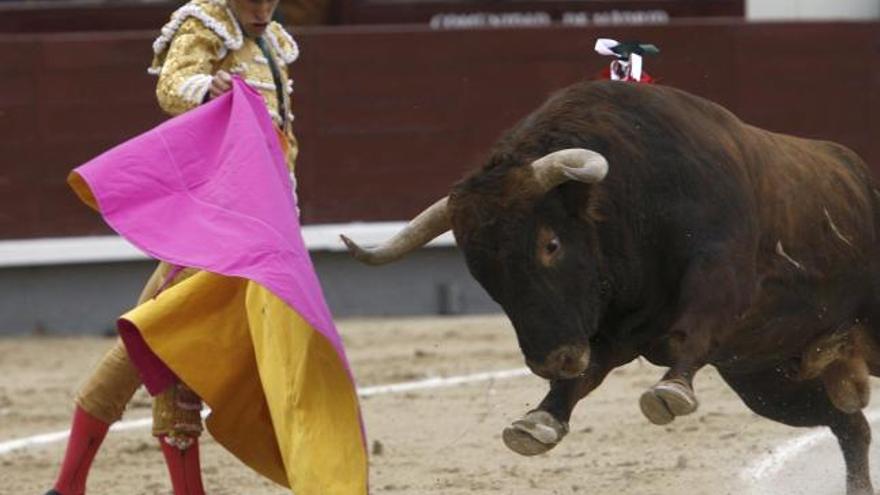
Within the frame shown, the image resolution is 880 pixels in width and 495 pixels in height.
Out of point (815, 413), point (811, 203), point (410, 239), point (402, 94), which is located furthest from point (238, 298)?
point (402, 94)

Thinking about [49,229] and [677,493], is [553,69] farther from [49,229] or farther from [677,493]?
[677,493]

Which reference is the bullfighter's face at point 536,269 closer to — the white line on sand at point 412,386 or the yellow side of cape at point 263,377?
the yellow side of cape at point 263,377

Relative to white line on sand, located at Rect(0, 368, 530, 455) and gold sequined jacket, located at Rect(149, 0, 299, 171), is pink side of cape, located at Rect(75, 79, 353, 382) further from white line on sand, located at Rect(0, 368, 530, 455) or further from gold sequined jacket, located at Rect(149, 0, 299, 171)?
white line on sand, located at Rect(0, 368, 530, 455)

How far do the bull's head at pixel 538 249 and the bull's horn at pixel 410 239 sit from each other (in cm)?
12

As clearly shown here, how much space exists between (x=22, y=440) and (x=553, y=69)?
3.70m

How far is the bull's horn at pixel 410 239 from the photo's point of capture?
14.3 feet

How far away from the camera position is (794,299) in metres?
4.79

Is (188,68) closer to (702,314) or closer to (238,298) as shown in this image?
(238,298)

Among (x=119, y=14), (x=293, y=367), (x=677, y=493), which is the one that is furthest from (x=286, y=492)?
(x=119, y=14)

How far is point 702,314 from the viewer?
14.2 ft

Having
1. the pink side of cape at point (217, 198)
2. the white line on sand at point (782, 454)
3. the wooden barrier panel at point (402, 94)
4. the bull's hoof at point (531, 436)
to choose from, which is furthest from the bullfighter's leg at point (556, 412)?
the wooden barrier panel at point (402, 94)

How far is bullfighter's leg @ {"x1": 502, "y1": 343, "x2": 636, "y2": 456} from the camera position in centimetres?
432

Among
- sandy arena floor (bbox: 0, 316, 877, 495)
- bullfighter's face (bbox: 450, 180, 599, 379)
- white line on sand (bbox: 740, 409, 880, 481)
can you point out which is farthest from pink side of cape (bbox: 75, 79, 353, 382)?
white line on sand (bbox: 740, 409, 880, 481)

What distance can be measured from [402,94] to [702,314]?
527cm
